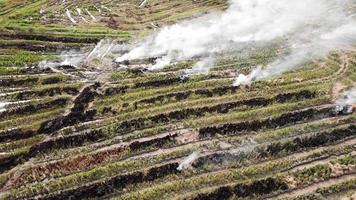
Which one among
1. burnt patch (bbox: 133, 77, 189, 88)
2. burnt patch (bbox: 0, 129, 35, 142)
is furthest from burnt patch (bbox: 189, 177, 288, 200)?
burnt patch (bbox: 133, 77, 189, 88)

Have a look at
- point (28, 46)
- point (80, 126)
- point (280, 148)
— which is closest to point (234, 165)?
point (280, 148)

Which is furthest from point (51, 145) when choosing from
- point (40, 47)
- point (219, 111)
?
point (40, 47)

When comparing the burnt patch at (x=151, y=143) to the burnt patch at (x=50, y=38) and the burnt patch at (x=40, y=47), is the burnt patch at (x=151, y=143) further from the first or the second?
the burnt patch at (x=50, y=38)

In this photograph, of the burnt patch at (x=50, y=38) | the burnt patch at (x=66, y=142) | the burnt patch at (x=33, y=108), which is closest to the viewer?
the burnt patch at (x=66, y=142)

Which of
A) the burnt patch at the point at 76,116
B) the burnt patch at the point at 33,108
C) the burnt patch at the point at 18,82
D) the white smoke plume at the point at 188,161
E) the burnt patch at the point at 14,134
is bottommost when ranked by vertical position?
the white smoke plume at the point at 188,161

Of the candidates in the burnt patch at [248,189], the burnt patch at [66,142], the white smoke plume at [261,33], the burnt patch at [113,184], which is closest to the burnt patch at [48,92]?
the white smoke plume at [261,33]

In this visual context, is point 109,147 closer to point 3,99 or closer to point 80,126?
point 80,126
